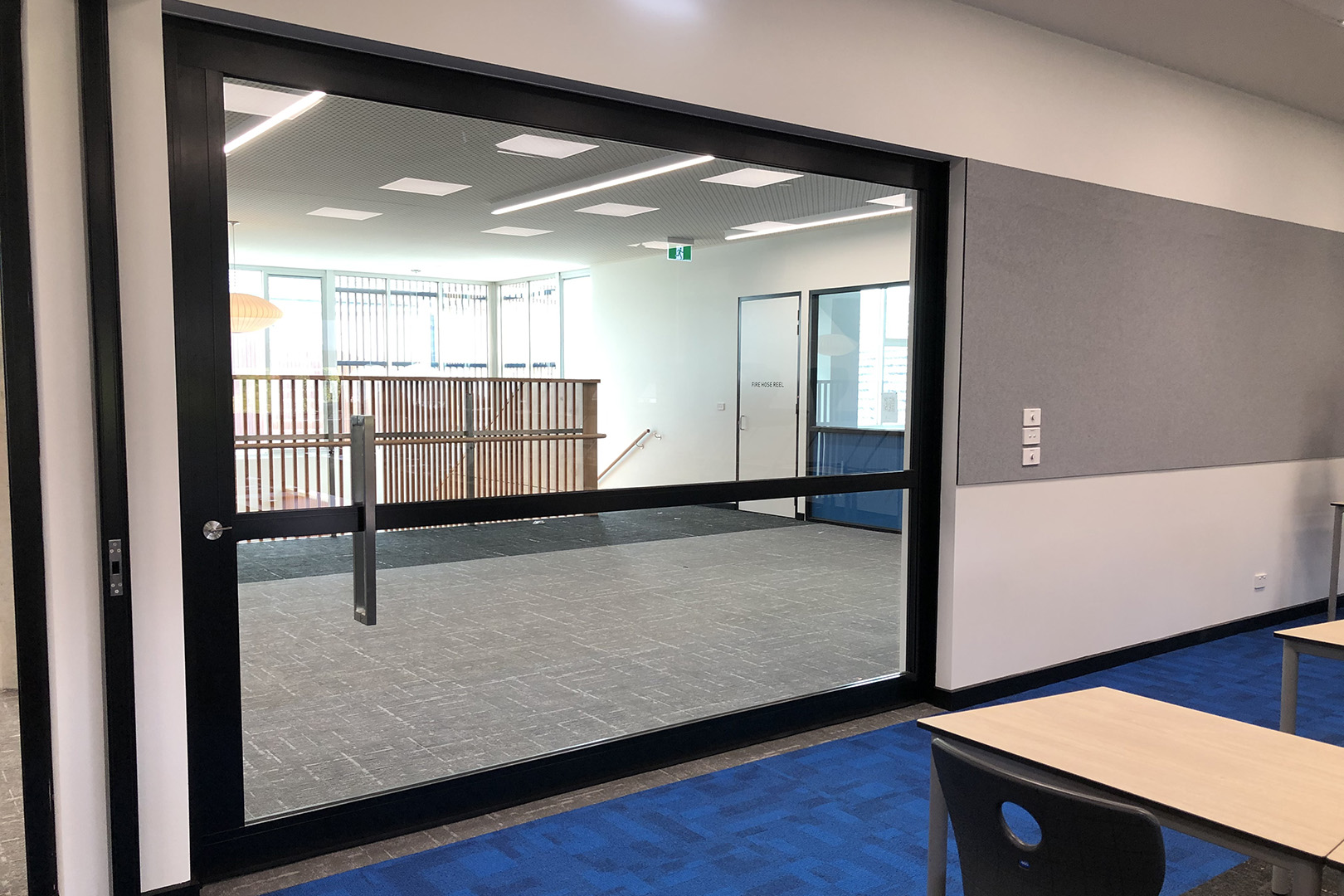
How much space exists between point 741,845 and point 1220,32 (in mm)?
4171

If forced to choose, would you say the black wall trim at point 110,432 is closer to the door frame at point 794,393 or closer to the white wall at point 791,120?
the white wall at point 791,120

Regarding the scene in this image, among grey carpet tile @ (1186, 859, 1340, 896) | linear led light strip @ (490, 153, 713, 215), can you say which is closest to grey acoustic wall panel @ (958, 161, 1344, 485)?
linear led light strip @ (490, 153, 713, 215)

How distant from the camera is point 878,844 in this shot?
3.09 meters

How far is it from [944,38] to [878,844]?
3232mm

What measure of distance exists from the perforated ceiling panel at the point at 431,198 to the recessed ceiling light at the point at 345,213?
1 cm

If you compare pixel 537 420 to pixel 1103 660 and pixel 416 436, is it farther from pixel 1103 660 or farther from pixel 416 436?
pixel 1103 660

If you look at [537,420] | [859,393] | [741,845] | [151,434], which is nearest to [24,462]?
[151,434]

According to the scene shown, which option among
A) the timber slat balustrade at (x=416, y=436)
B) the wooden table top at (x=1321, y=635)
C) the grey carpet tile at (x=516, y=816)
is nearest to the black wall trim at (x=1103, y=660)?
the grey carpet tile at (x=516, y=816)

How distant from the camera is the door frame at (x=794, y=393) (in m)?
3.93

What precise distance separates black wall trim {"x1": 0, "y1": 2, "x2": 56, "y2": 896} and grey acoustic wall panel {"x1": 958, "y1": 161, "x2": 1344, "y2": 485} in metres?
3.50

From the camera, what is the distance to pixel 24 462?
2377 mm

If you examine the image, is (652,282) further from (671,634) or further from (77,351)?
(77,351)

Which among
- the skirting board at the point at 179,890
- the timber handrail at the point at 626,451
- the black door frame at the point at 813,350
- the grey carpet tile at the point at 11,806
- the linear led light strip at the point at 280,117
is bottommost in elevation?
the grey carpet tile at the point at 11,806

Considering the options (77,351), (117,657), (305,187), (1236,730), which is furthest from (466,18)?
(1236,730)
